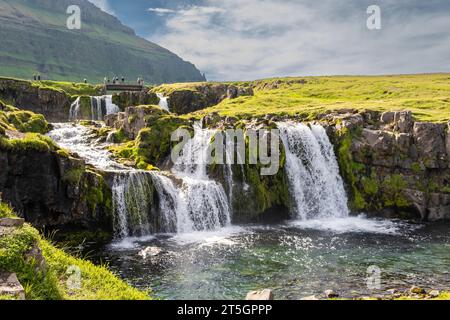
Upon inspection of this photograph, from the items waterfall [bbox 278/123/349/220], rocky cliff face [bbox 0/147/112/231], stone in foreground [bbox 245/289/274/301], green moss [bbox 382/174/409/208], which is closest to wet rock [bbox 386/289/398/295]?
stone in foreground [bbox 245/289/274/301]

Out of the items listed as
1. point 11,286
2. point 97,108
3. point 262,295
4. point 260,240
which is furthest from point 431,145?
point 97,108

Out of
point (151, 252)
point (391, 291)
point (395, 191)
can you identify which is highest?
point (395, 191)

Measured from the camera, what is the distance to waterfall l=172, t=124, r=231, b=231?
4084cm

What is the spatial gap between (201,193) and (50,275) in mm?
29685

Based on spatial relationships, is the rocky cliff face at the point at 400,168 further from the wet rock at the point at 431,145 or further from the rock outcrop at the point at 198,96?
the rock outcrop at the point at 198,96

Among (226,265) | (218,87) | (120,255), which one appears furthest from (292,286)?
(218,87)

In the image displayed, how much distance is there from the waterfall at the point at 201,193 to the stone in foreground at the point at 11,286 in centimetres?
2962

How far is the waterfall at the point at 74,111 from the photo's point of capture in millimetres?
77812

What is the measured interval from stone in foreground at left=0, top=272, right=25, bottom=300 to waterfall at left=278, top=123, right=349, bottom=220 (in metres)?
39.3

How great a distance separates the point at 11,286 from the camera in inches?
415

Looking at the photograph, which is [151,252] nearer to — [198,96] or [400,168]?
[400,168]

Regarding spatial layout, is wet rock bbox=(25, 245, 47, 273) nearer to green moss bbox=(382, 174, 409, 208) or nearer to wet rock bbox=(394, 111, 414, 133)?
green moss bbox=(382, 174, 409, 208)
